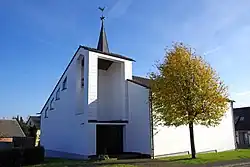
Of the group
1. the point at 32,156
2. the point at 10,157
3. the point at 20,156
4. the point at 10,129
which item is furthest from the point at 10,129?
the point at 10,157

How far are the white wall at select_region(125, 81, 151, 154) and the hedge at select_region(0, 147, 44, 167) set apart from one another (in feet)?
24.7

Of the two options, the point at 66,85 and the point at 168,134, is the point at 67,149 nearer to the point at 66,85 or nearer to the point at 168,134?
the point at 66,85

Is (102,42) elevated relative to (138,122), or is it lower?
elevated

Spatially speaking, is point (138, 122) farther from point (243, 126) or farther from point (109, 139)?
point (243, 126)

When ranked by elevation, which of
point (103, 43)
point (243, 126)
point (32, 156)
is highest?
point (103, 43)

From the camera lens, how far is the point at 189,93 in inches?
805

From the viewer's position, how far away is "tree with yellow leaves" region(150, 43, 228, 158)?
20.5m

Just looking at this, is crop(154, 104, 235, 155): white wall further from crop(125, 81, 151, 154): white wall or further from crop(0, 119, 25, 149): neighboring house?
crop(0, 119, 25, 149): neighboring house

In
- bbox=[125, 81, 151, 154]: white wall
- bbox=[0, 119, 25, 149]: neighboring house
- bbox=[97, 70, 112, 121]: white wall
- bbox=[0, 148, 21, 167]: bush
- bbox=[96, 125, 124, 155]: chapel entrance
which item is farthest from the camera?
bbox=[0, 119, 25, 149]: neighboring house

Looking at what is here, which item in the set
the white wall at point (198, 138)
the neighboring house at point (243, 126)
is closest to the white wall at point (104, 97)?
the white wall at point (198, 138)

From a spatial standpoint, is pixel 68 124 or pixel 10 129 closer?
pixel 68 124

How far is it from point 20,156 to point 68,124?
7.85 meters

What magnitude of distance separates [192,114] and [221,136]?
1089 centimetres

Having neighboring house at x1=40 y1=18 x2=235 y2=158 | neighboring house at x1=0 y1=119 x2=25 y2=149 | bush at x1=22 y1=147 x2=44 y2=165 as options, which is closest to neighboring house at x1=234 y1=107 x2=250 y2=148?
neighboring house at x1=40 y1=18 x2=235 y2=158
